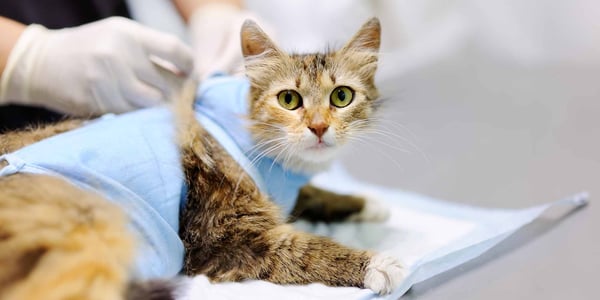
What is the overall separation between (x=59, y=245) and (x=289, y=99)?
61cm

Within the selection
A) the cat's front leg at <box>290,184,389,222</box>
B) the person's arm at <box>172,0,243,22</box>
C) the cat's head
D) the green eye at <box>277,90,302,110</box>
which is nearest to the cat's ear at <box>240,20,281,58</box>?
the cat's head

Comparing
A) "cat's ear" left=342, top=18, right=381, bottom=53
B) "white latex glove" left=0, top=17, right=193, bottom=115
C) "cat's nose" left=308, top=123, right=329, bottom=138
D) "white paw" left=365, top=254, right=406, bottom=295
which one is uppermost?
"cat's ear" left=342, top=18, right=381, bottom=53

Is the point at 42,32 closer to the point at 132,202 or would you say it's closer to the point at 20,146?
the point at 20,146

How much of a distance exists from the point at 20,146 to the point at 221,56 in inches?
26.9

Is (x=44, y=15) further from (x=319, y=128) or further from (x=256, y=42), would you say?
(x=319, y=128)

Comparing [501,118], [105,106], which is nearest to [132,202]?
[105,106]

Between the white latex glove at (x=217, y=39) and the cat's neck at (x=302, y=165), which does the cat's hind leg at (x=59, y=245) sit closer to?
the cat's neck at (x=302, y=165)

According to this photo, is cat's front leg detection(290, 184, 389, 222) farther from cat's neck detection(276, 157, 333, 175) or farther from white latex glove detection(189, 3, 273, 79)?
white latex glove detection(189, 3, 273, 79)

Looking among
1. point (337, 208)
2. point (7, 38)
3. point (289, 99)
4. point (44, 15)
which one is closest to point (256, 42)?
point (289, 99)

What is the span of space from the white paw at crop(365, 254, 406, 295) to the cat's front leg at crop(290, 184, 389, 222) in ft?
1.46

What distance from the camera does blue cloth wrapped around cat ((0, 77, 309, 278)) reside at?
1.09m

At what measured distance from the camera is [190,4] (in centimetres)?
201

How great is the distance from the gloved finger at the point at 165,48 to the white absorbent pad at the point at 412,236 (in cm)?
56

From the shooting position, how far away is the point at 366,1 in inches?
113
